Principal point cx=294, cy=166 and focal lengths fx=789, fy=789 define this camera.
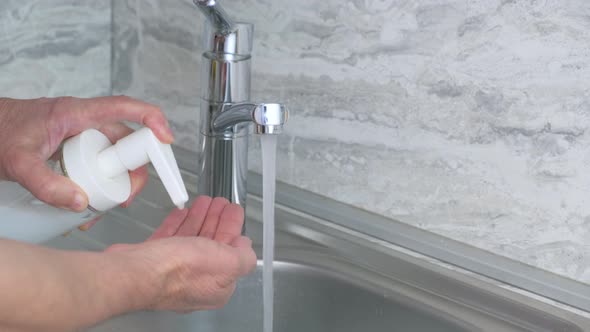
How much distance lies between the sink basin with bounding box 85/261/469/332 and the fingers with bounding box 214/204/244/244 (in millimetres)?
98

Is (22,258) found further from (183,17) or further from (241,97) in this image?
(183,17)

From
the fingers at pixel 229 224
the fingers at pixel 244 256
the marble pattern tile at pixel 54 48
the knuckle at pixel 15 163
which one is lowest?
the fingers at pixel 244 256

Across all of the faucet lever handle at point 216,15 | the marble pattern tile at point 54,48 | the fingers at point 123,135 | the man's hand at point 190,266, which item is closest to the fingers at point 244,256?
the man's hand at point 190,266

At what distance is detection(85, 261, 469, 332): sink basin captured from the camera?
809 mm

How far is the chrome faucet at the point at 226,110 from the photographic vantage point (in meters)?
0.73

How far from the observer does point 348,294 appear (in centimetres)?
83

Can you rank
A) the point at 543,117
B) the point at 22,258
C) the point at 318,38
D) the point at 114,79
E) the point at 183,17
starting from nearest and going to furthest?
1. the point at 22,258
2. the point at 543,117
3. the point at 318,38
4. the point at 183,17
5. the point at 114,79

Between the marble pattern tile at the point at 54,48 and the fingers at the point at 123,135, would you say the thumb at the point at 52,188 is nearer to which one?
the fingers at the point at 123,135

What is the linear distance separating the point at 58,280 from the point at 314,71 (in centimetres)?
48

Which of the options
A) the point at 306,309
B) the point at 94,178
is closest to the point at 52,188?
the point at 94,178

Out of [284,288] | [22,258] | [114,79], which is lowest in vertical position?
[284,288]

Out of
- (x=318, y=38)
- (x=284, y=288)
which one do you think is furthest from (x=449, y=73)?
(x=284, y=288)

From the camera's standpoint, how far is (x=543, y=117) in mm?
781

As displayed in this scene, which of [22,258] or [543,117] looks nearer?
[22,258]
